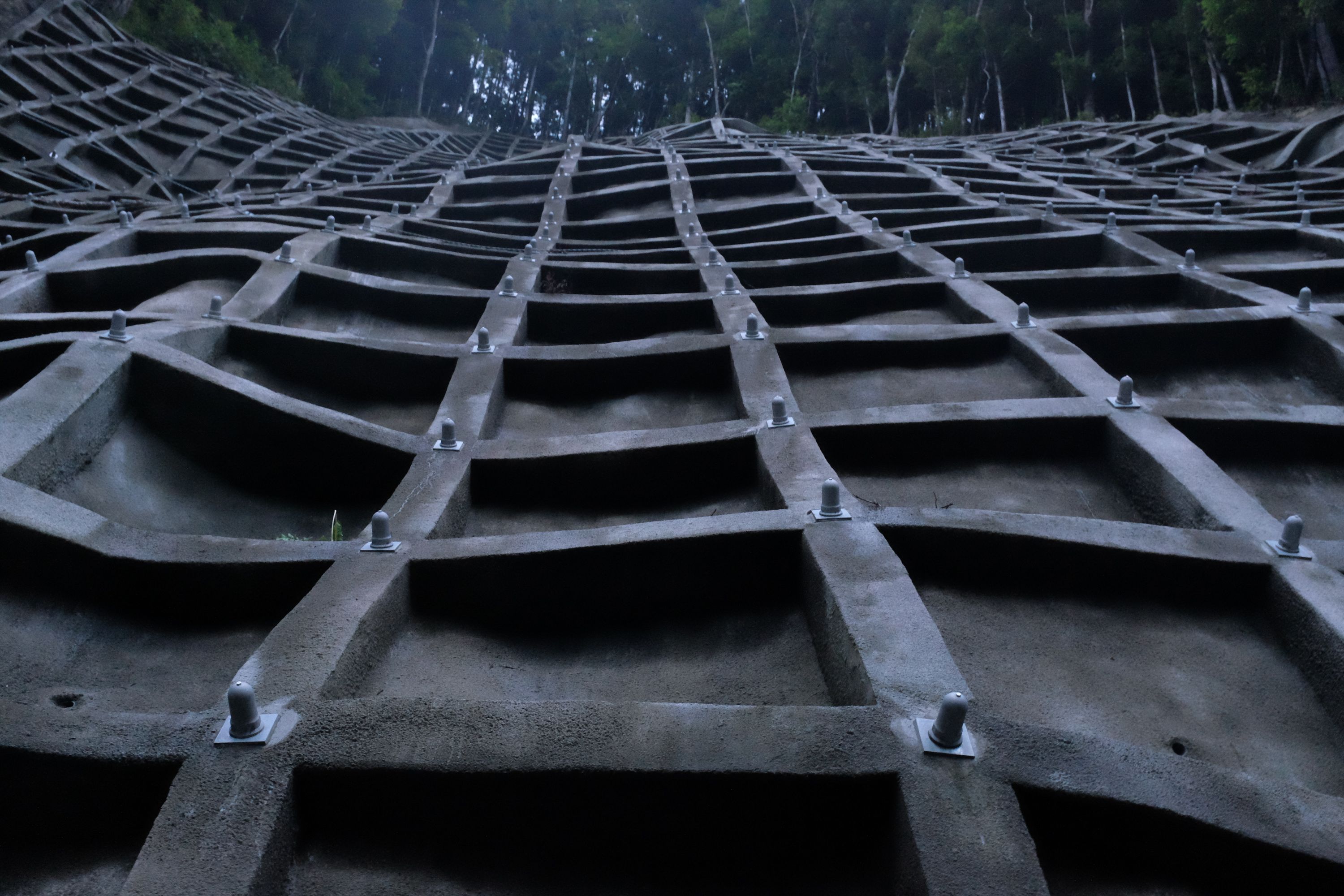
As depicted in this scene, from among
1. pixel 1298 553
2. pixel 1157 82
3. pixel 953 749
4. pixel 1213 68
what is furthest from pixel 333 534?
pixel 1157 82

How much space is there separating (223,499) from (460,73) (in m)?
36.4

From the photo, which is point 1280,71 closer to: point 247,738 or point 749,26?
point 247,738

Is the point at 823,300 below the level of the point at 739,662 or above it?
above

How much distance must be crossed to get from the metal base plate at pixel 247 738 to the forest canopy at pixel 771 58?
18.0m

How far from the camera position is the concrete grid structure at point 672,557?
7.18 feet

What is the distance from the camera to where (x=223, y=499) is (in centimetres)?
423

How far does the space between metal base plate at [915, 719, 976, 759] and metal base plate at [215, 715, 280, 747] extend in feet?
5.55

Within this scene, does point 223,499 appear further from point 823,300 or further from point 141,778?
point 823,300

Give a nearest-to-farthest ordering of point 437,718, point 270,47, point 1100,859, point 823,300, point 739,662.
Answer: point 1100,859, point 437,718, point 739,662, point 823,300, point 270,47

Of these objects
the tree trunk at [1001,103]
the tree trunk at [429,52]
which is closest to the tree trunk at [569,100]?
the tree trunk at [429,52]

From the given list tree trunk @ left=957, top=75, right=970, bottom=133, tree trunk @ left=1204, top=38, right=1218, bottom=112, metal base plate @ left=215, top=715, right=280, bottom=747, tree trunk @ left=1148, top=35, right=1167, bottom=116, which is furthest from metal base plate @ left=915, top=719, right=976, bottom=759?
tree trunk @ left=957, top=75, right=970, bottom=133

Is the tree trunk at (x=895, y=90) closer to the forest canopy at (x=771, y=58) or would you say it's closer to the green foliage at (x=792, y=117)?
the forest canopy at (x=771, y=58)

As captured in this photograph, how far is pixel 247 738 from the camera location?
7.40 feet

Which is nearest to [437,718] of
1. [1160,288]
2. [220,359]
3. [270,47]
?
[220,359]
